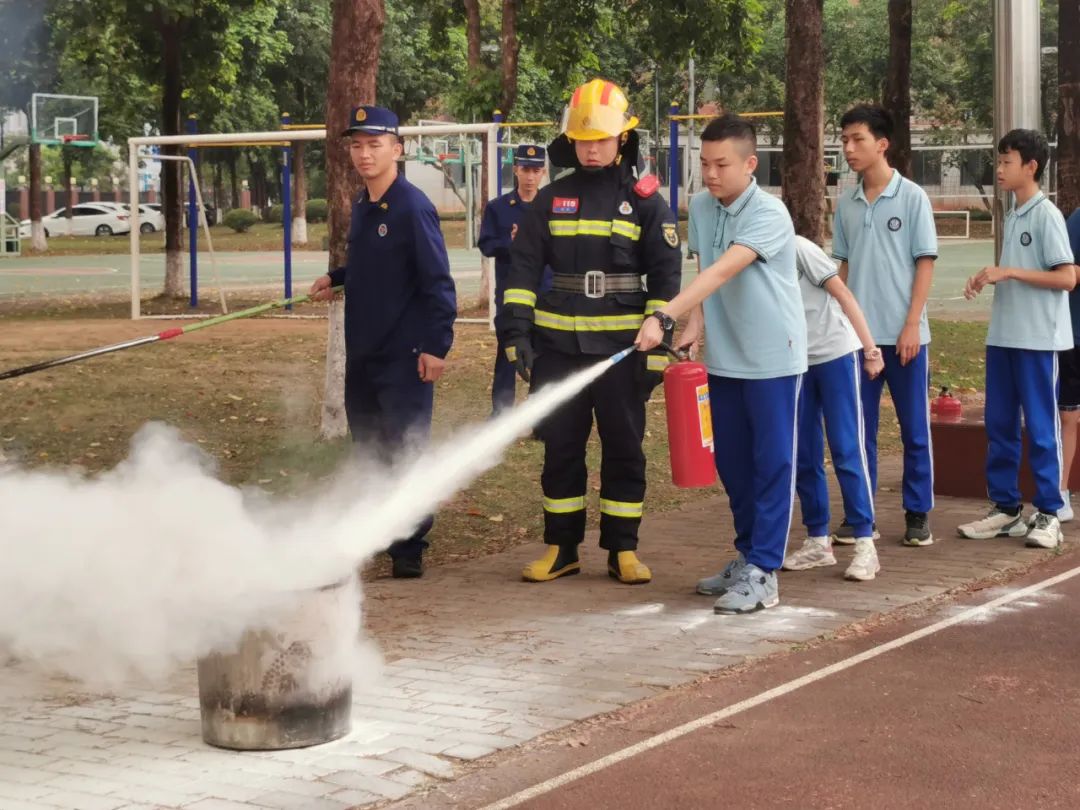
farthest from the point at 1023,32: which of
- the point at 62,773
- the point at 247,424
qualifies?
the point at 62,773

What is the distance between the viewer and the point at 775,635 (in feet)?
22.4

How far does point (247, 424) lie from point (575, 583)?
596cm

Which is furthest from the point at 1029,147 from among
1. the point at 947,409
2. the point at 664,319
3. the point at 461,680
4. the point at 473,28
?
the point at 473,28

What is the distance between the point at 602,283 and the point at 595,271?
0.20 ft

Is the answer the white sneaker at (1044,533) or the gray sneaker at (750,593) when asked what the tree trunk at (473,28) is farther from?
Answer: the gray sneaker at (750,593)

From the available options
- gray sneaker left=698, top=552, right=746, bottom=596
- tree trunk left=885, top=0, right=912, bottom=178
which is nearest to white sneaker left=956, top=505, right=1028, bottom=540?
gray sneaker left=698, top=552, right=746, bottom=596

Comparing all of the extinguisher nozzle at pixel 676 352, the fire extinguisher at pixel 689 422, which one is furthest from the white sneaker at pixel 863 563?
the extinguisher nozzle at pixel 676 352

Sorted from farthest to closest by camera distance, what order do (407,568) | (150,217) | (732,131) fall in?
(150,217) < (407,568) < (732,131)

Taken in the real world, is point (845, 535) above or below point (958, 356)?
below

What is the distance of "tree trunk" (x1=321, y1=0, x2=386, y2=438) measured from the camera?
11.8 meters

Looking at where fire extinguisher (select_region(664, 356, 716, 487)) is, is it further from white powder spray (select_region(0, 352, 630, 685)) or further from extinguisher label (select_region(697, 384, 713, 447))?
white powder spray (select_region(0, 352, 630, 685))

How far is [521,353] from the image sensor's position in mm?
7324

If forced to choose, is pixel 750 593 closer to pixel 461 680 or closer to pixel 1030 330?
pixel 461 680

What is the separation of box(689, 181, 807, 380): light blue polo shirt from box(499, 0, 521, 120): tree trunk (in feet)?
59.7
